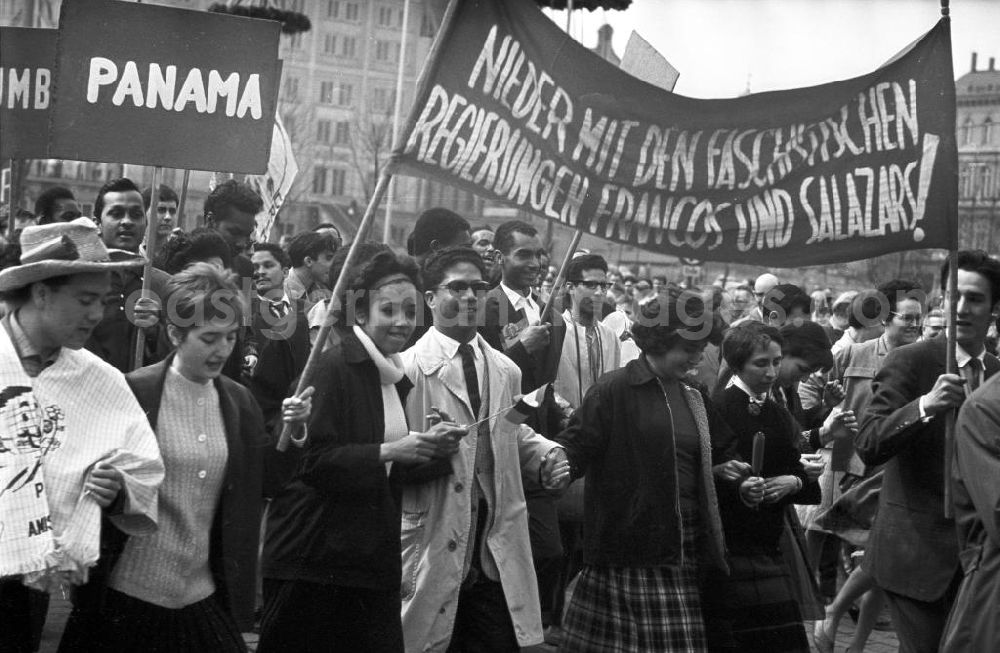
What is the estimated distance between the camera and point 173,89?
686 centimetres

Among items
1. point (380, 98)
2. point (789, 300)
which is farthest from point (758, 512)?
point (380, 98)

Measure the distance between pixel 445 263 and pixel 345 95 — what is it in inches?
3246

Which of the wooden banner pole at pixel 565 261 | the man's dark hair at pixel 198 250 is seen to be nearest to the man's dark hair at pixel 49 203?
the man's dark hair at pixel 198 250

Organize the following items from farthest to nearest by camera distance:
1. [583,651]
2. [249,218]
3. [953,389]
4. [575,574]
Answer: [575,574], [249,218], [583,651], [953,389]

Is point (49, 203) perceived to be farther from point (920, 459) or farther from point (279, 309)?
point (920, 459)

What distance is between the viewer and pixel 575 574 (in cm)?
962

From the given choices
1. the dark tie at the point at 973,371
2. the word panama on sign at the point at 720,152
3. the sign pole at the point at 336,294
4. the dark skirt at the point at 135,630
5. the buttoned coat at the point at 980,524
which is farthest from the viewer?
the dark tie at the point at 973,371

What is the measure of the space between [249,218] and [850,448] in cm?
389

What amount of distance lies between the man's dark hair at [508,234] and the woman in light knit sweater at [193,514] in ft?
11.7

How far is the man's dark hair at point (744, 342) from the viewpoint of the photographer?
6.80 m

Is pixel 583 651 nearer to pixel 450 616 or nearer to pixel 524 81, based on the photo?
pixel 450 616

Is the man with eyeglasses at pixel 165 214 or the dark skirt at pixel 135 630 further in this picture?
the man with eyeglasses at pixel 165 214

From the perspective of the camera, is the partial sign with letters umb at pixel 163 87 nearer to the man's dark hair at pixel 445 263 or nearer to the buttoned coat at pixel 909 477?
the man's dark hair at pixel 445 263

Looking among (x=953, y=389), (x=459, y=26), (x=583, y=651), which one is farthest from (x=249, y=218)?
(x=953, y=389)
